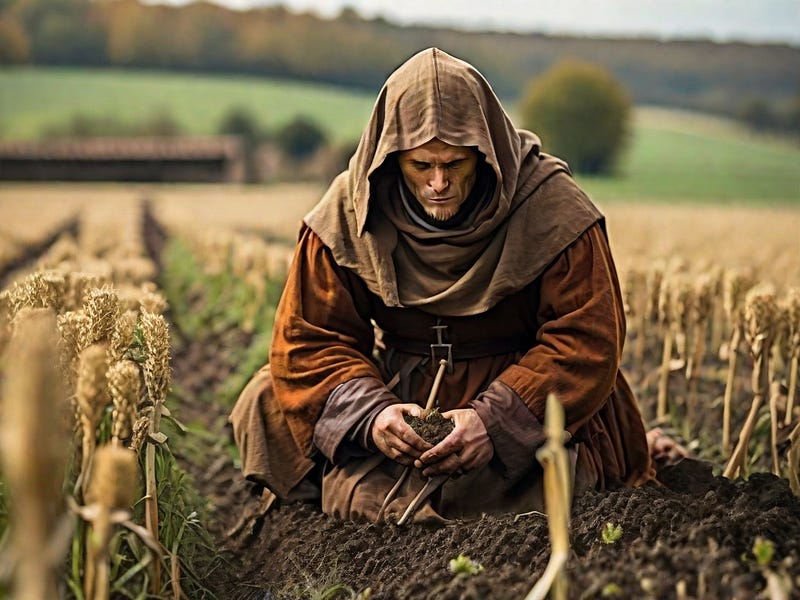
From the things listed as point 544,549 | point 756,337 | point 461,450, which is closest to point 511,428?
point 461,450

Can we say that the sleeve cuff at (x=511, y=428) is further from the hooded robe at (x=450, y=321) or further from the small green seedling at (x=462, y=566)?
the small green seedling at (x=462, y=566)

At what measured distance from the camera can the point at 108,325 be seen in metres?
3.25

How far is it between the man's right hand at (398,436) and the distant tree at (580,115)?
1933 inches

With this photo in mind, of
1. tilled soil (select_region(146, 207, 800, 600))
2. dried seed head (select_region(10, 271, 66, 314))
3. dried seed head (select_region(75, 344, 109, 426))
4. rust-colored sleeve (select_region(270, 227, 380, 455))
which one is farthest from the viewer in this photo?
rust-colored sleeve (select_region(270, 227, 380, 455))

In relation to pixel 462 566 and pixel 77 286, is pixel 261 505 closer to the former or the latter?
pixel 77 286

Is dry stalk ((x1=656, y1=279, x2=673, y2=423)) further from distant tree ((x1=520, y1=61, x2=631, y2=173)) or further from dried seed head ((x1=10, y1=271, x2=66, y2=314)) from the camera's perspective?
distant tree ((x1=520, y1=61, x2=631, y2=173))

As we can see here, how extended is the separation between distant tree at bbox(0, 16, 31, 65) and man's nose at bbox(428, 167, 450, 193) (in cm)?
6573

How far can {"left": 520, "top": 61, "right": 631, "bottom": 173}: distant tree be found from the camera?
174 ft

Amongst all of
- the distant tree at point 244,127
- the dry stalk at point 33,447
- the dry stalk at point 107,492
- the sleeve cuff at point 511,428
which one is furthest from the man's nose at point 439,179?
the distant tree at point 244,127

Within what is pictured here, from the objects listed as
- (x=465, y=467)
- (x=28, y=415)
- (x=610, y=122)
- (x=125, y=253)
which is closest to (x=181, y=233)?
(x=125, y=253)

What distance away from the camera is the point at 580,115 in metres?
55.0

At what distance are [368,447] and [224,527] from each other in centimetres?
118

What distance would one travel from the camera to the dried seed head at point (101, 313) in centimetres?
319

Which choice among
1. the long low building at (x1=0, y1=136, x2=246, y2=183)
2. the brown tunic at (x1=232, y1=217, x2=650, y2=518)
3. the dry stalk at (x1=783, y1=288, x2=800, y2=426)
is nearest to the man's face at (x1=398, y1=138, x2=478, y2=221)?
the brown tunic at (x1=232, y1=217, x2=650, y2=518)
